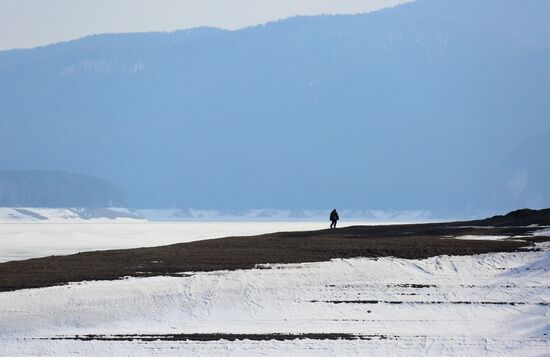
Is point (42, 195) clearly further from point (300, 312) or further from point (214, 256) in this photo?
point (300, 312)

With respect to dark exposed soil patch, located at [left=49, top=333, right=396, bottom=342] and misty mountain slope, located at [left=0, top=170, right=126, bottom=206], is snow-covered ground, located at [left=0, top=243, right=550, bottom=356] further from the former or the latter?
misty mountain slope, located at [left=0, top=170, right=126, bottom=206]

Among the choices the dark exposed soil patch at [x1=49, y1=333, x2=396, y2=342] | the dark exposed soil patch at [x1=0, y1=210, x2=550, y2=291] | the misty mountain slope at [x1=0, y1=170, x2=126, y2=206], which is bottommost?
the dark exposed soil patch at [x1=49, y1=333, x2=396, y2=342]

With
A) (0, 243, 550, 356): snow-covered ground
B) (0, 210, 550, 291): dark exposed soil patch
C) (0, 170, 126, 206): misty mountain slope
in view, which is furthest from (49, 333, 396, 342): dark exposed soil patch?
(0, 170, 126, 206): misty mountain slope

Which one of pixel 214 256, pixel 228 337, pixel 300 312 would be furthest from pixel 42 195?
pixel 228 337

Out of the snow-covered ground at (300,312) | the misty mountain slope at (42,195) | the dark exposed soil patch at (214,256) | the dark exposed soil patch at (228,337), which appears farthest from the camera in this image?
the misty mountain slope at (42,195)

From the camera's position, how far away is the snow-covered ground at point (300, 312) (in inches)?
877

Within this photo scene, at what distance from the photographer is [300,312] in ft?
82.5

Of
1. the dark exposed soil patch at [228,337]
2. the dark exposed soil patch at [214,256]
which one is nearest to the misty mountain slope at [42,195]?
the dark exposed soil patch at [214,256]

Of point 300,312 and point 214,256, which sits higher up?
point 214,256

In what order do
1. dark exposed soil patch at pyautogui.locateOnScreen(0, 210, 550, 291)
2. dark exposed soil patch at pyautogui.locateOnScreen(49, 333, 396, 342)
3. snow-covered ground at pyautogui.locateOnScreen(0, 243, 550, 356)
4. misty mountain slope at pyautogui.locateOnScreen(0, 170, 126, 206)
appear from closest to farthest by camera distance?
snow-covered ground at pyautogui.locateOnScreen(0, 243, 550, 356), dark exposed soil patch at pyautogui.locateOnScreen(49, 333, 396, 342), dark exposed soil patch at pyautogui.locateOnScreen(0, 210, 550, 291), misty mountain slope at pyautogui.locateOnScreen(0, 170, 126, 206)

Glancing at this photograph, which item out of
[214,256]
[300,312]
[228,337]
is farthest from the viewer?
[214,256]

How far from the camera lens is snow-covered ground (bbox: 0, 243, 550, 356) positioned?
22.3m

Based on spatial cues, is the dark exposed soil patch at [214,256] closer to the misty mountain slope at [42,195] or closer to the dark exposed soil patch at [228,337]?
the dark exposed soil patch at [228,337]

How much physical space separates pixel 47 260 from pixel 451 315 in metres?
13.5
